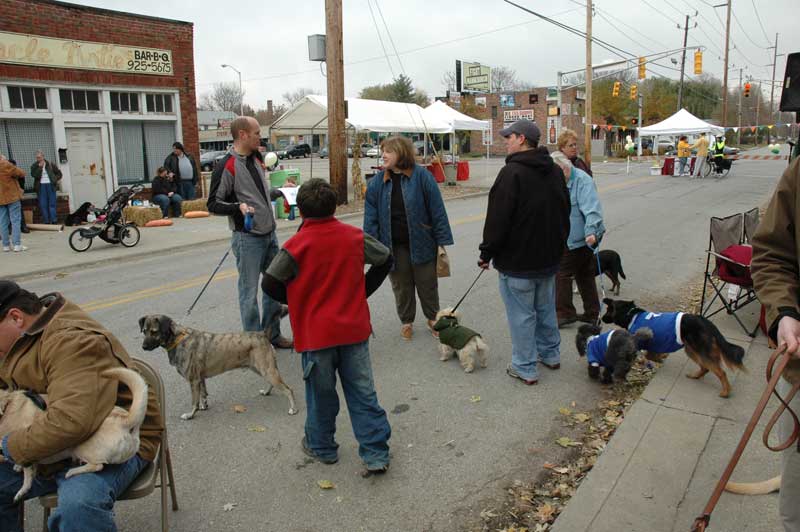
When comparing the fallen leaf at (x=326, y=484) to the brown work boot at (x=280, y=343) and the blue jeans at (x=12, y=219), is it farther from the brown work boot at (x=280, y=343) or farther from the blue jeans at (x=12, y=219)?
the blue jeans at (x=12, y=219)

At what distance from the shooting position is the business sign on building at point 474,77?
174 ft

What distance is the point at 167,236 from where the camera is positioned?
45.4 feet

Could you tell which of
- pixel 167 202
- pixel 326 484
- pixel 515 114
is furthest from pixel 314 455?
pixel 515 114

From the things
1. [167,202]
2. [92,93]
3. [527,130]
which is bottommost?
[167,202]

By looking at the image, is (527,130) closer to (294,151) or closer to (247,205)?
(247,205)

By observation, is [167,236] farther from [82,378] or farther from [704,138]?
[704,138]

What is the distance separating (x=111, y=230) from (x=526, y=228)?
10.3 meters

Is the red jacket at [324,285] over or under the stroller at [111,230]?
over

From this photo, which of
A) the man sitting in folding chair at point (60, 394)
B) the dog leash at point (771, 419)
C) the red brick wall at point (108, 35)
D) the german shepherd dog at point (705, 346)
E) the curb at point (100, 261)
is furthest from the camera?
the red brick wall at point (108, 35)

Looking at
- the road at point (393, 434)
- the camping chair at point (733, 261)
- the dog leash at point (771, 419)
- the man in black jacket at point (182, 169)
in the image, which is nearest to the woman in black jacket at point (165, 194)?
the man in black jacket at point (182, 169)

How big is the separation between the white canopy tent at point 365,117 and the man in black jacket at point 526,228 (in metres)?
16.7

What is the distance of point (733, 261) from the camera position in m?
6.13

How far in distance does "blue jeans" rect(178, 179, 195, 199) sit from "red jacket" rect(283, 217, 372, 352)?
50.8 ft

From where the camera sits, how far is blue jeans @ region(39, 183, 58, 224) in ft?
49.5
